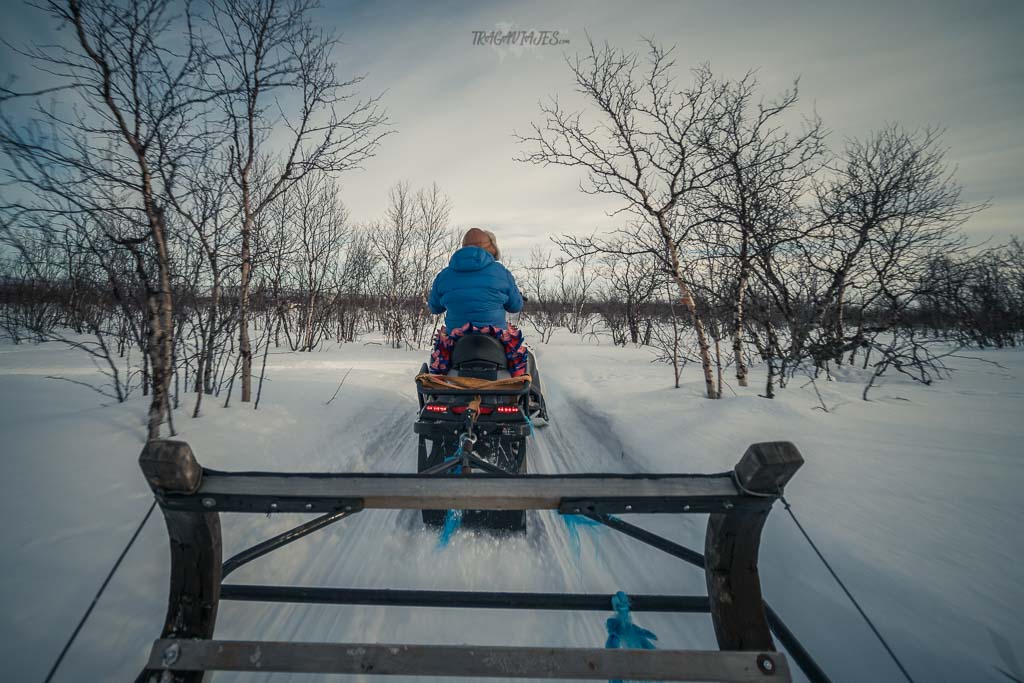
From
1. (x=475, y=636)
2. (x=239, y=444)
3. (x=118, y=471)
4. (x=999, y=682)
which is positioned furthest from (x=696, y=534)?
(x=118, y=471)

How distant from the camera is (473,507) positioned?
1112 millimetres

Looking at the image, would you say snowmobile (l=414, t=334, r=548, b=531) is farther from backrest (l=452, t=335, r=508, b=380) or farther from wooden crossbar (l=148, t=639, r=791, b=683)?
wooden crossbar (l=148, t=639, r=791, b=683)

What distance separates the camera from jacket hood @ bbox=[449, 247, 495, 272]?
3865 millimetres

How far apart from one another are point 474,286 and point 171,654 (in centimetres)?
331

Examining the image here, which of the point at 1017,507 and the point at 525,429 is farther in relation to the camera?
the point at 525,429

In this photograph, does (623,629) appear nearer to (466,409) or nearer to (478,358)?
(466,409)

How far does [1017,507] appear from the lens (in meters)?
2.03

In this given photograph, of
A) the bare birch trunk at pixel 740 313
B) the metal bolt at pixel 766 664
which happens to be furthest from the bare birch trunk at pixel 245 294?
the bare birch trunk at pixel 740 313

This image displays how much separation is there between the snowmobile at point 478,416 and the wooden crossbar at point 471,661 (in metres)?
1.29

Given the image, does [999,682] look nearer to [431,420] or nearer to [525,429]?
[525,429]

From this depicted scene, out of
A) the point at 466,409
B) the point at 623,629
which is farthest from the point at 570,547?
the point at 466,409

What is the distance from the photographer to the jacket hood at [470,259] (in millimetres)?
3865

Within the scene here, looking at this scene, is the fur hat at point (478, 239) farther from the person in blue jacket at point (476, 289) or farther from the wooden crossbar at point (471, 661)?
the wooden crossbar at point (471, 661)

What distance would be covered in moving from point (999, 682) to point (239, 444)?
505cm
